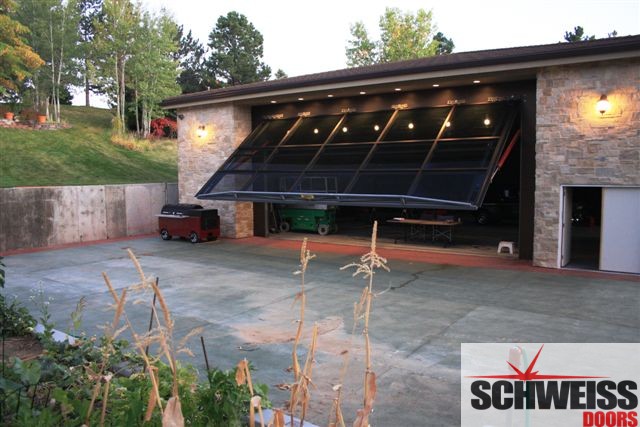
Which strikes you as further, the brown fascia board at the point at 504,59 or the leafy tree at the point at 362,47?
the leafy tree at the point at 362,47

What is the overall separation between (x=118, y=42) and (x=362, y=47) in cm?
1893

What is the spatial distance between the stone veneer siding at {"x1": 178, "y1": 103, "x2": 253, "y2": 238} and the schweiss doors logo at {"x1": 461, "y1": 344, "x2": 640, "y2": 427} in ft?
37.0

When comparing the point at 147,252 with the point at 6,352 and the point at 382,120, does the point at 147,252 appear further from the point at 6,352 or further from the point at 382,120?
the point at 6,352

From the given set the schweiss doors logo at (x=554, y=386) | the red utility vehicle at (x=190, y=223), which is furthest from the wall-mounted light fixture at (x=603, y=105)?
the red utility vehicle at (x=190, y=223)

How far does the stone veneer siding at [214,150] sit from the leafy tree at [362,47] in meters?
24.6

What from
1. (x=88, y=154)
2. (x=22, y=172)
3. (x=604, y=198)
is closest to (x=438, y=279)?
(x=604, y=198)

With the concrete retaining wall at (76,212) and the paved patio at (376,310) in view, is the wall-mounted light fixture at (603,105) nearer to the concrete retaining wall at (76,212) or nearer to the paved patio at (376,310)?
the paved patio at (376,310)

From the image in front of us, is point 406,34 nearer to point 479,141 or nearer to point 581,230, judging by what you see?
point 581,230

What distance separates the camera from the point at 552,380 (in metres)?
4.96

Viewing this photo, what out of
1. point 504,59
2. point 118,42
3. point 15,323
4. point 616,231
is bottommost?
point 15,323

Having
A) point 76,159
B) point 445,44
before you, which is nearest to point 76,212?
point 76,159

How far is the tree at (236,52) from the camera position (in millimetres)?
42312

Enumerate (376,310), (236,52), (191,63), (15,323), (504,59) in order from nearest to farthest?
(15,323)
(376,310)
(504,59)
(236,52)
(191,63)

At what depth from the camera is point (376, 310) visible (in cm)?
773
